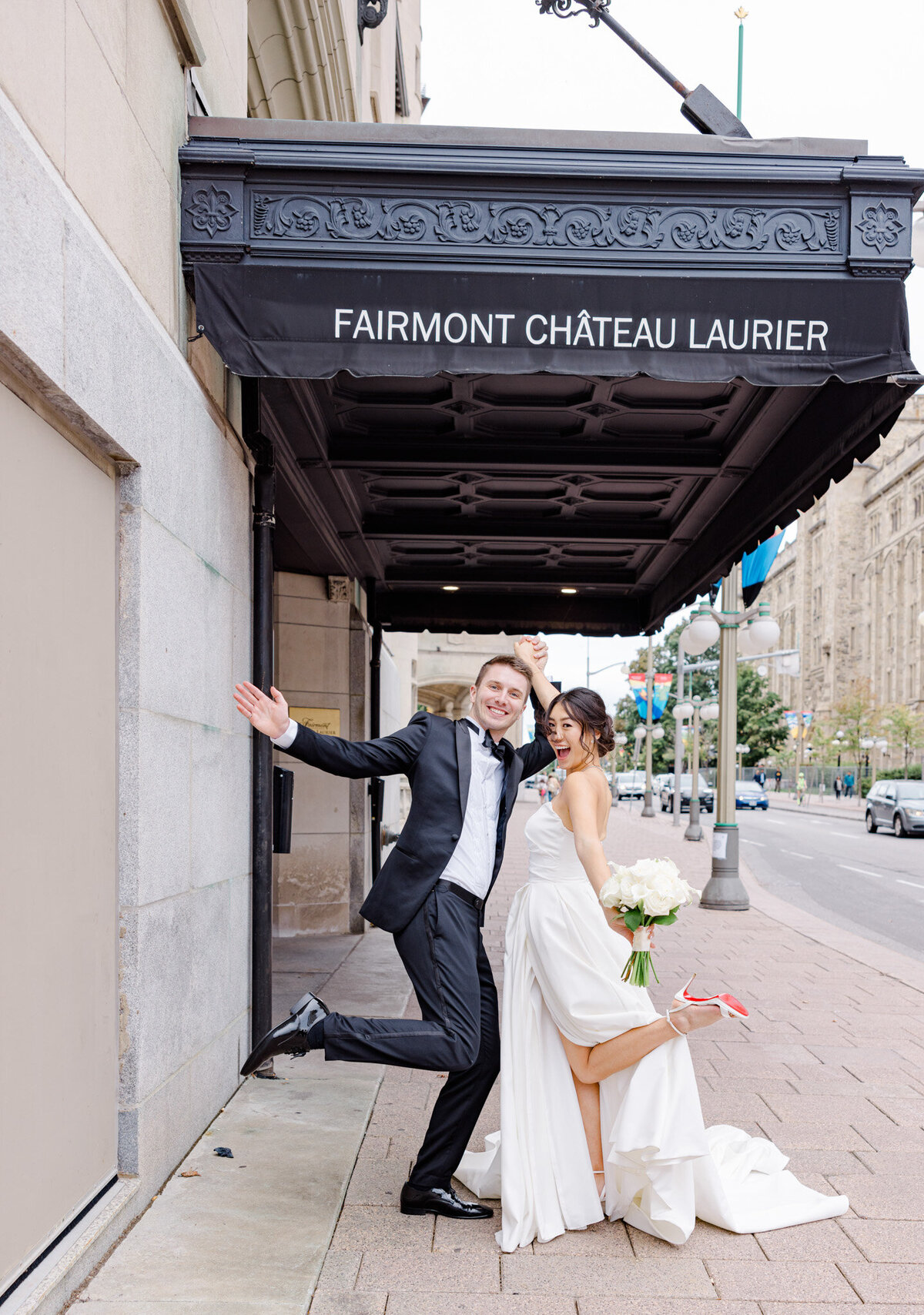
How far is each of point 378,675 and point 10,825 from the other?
9.74 meters

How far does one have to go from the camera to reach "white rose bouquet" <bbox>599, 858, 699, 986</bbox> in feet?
12.9

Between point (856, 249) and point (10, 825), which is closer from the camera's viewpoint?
point (10, 825)

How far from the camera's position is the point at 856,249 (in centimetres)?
504

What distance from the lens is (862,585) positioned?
331 ft

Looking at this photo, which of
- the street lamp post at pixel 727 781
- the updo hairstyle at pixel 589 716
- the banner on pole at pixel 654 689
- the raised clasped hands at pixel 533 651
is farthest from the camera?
the banner on pole at pixel 654 689

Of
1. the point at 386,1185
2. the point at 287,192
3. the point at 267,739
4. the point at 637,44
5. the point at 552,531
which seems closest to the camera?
the point at 386,1185

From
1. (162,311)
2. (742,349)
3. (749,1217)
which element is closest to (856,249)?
(742,349)

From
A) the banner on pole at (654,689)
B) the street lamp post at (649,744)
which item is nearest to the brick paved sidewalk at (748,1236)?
the street lamp post at (649,744)

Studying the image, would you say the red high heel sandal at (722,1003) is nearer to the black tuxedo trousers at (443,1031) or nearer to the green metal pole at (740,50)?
the black tuxedo trousers at (443,1031)

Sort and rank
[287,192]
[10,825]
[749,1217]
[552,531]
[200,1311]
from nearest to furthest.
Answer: [10,825] < [200,1311] < [749,1217] < [287,192] < [552,531]

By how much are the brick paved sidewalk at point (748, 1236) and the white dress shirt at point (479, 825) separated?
1.24 m

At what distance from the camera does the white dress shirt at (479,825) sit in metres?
4.20

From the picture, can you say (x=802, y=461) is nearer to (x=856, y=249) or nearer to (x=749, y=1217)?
(x=856, y=249)

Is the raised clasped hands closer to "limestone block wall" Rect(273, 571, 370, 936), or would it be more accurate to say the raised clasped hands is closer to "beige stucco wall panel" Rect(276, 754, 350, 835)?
"limestone block wall" Rect(273, 571, 370, 936)
